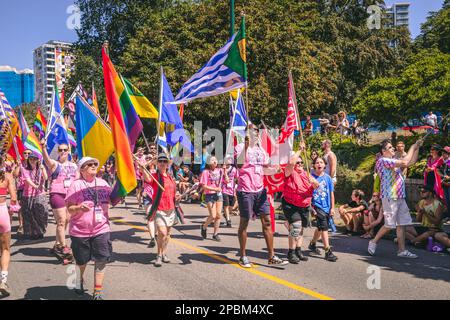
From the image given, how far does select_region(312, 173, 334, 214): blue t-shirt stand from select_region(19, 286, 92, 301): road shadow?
4024 mm

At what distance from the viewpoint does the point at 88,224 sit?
600 cm

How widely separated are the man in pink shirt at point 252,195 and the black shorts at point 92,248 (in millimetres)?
2342

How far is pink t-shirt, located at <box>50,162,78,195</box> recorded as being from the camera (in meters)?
8.54

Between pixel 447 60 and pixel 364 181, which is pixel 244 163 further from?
pixel 447 60

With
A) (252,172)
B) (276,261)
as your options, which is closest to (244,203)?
(252,172)

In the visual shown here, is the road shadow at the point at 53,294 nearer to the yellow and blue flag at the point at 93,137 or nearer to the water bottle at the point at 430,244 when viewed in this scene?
the yellow and blue flag at the point at 93,137

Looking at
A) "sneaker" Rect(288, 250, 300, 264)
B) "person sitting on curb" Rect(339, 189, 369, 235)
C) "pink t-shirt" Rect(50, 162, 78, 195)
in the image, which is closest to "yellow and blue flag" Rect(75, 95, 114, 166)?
"pink t-shirt" Rect(50, 162, 78, 195)

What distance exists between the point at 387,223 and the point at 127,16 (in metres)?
31.1

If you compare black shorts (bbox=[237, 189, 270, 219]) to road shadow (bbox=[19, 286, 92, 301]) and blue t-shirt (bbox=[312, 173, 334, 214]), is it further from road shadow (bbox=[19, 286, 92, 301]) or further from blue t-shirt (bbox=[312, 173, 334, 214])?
road shadow (bbox=[19, 286, 92, 301])

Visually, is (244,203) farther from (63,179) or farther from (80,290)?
(63,179)

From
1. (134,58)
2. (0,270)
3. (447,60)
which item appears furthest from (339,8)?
(0,270)

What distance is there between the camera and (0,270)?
659 centimetres
